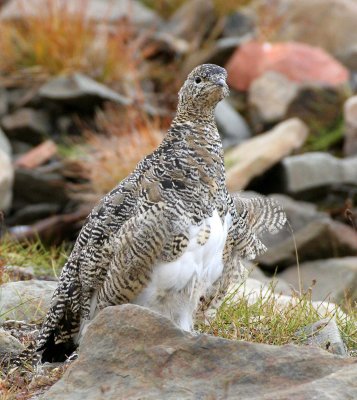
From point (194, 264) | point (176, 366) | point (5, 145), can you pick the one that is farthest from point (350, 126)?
point (176, 366)

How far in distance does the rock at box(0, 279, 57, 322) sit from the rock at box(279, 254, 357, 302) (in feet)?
11.5

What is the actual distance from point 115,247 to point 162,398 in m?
1.44

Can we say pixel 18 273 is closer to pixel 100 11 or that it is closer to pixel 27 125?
pixel 27 125

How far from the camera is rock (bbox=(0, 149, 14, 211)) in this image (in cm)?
1244

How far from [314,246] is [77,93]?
463 centimetres

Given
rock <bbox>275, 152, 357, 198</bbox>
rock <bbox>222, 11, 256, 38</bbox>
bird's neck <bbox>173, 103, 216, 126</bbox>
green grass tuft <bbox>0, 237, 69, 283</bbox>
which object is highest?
bird's neck <bbox>173, 103, 216, 126</bbox>

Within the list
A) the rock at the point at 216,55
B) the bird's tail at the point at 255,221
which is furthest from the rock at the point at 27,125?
the bird's tail at the point at 255,221

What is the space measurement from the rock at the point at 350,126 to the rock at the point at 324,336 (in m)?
7.57

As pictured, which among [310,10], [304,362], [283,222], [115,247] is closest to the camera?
[304,362]

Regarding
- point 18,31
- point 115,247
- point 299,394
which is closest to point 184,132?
point 115,247

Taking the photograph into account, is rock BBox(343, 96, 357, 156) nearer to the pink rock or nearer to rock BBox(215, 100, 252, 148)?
rock BBox(215, 100, 252, 148)

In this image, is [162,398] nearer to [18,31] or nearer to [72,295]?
[72,295]

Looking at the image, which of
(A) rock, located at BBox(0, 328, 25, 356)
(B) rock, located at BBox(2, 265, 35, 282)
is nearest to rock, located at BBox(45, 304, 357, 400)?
(A) rock, located at BBox(0, 328, 25, 356)

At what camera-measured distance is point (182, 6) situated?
1741 centimetres
